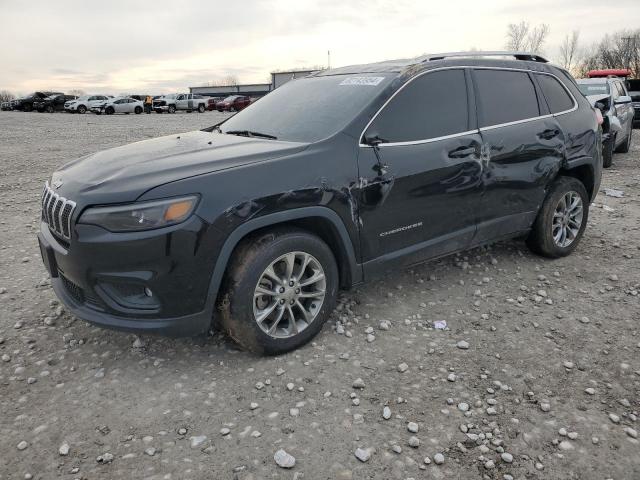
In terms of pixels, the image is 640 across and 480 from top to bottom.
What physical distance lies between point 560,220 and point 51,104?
40.0 meters

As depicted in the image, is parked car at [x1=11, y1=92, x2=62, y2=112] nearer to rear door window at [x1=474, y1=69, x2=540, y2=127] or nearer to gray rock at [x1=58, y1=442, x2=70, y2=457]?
rear door window at [x1=474, y1=69, x2=540, y2=127]

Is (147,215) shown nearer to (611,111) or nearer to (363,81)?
(363,81)

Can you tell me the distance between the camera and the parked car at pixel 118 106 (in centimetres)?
3497

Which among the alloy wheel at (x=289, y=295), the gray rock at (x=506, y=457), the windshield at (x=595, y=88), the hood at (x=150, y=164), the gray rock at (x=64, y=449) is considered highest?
the windshield at (x=595, y=88)

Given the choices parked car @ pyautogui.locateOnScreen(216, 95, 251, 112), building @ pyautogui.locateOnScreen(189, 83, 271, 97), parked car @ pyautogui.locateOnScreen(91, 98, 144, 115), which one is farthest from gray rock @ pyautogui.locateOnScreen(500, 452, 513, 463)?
building @ pyautogui.locateOnScreen(189, 83, 271, 97)

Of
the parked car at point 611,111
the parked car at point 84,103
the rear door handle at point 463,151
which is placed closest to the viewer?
the rear door handle at point 463,151

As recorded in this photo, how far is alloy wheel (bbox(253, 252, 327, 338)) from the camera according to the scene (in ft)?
10.1

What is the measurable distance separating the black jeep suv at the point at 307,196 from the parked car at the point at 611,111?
5.46 metres

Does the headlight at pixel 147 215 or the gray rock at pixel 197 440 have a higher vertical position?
the headlight at pixel 147 215

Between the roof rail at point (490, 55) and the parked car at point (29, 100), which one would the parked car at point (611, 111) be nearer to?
the roof rail at point (490, 55)

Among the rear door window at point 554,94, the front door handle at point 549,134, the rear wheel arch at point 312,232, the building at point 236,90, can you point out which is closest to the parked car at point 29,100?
the building at point 236,90

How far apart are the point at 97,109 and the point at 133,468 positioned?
1459 inches

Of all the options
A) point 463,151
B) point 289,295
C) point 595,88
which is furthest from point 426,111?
point 595,88

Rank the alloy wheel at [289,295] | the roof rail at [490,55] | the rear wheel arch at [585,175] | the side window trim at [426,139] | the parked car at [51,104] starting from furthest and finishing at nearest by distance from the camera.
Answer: the parked car at [51,104], the rear wheel arch at [585,175], the roof rail at [490,55], the side window trim at [426,139], the alloy wheel at [289,295]
